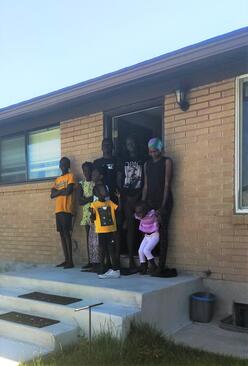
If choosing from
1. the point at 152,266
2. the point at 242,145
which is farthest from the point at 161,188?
the point at 242,145

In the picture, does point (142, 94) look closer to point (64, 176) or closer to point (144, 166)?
point (144, 166)

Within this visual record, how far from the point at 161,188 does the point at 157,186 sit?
6cm

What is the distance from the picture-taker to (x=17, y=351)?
175 inches

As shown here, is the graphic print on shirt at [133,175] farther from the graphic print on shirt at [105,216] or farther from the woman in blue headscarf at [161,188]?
the graphic print on shirt at [105,216]

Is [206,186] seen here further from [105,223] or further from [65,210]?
[65,210]

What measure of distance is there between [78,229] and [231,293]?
3.09 m

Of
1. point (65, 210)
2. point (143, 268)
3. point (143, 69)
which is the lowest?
point (143, 268)

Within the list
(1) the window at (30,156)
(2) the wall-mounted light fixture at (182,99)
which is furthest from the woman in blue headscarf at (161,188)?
(1) the window at (30,156)

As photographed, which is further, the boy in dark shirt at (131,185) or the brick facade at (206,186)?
the boy in dark shirt at (131,185)

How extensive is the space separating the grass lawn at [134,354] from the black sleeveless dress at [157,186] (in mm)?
2079

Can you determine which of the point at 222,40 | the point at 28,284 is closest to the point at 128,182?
the point at 28,284

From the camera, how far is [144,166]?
644 centimetres

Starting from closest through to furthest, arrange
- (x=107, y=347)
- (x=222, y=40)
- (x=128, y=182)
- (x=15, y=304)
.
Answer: (x=107, y=347), (x=222, y=40), (x=15, y=304), (x=128, y=182)

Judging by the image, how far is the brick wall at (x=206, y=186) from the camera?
571 centimetres
